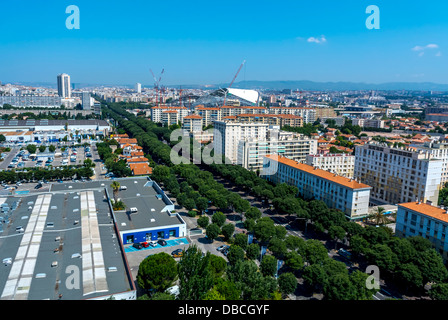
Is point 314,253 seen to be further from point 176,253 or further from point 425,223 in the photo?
point 425,223

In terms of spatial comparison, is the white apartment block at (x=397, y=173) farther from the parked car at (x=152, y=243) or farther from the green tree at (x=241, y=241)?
the parked car at (x=152, y=243)

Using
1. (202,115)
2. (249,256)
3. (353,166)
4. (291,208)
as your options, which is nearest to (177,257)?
(249,256)

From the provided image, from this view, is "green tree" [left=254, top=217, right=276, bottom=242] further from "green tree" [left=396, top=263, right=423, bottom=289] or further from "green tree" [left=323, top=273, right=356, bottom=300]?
"green tree" [left=396, top=263, right=423, bottom=289]

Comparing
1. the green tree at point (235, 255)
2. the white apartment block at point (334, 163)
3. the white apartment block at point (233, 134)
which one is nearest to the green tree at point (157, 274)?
the green tree at point (235, 255)

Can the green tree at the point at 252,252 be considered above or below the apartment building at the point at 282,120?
A: below

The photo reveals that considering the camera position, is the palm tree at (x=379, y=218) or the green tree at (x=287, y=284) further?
the palm tree at (x=379, y=218)
